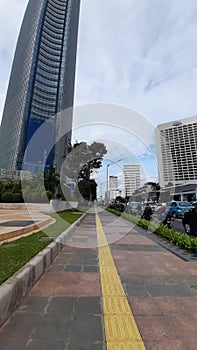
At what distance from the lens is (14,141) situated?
196 ft

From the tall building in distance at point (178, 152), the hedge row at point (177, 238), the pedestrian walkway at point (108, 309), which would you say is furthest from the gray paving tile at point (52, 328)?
the tall building in distance at point (178, 152)

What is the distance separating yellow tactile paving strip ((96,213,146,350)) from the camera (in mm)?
1805

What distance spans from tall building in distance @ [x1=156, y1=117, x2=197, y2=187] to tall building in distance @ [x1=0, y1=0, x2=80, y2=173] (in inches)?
1038

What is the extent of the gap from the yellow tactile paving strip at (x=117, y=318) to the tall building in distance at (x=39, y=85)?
5111 centimetres

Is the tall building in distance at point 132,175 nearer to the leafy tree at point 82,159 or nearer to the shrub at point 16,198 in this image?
the leafy tree at point 82,159

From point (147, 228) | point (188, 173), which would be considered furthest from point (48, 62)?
point (147, 228)

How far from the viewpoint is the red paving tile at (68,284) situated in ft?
9.24

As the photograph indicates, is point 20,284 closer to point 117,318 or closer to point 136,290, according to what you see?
point 117,318

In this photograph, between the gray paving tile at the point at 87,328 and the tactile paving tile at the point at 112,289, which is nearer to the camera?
the gray paving tile at the point at 87,328

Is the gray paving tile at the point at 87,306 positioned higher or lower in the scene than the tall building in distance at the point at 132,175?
lower

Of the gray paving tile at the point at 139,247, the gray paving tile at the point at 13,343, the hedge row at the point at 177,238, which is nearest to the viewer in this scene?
the gray paving tile at the point at 13,343

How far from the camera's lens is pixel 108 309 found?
2.38 m

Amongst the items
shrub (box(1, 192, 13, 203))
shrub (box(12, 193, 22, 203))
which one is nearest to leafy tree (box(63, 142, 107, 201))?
shrub (box(12, 193, 22, 203))

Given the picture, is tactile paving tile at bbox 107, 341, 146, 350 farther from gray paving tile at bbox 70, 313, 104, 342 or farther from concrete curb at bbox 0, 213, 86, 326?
concrete curb at bbox 0, 213, 86, 326
